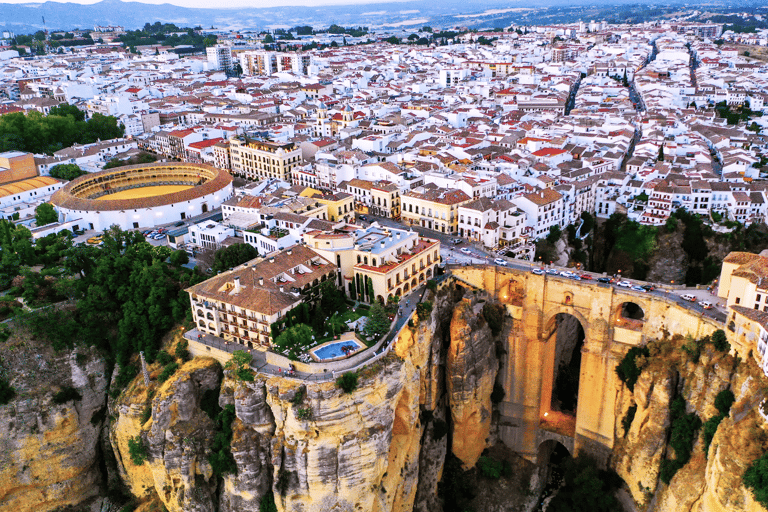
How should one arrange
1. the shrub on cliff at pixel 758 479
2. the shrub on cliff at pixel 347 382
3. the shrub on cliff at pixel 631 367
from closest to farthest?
the shrub on cliff at pixel 758 479 < the shrub on cliff at pixel 347 382 < the shrub on cliff at pixel 631 367

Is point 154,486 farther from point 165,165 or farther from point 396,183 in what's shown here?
point 165,165

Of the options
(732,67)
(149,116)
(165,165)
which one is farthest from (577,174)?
(732,67)

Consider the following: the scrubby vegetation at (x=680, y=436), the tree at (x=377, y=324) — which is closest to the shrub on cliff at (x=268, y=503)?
the tree at (x=377, y=324)

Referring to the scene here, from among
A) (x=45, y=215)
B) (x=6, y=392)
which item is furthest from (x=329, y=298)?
(x=45, y=215)

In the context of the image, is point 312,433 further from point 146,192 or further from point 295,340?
point 146,192

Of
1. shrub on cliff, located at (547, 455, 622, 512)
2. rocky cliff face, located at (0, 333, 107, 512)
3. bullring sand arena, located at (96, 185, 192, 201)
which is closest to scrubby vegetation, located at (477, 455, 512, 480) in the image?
shrub on cliff, located at (547, 455, 622, 512)

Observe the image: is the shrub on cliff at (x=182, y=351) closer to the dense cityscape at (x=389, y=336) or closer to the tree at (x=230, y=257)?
the dense cityscape at (x=389, y=336)
